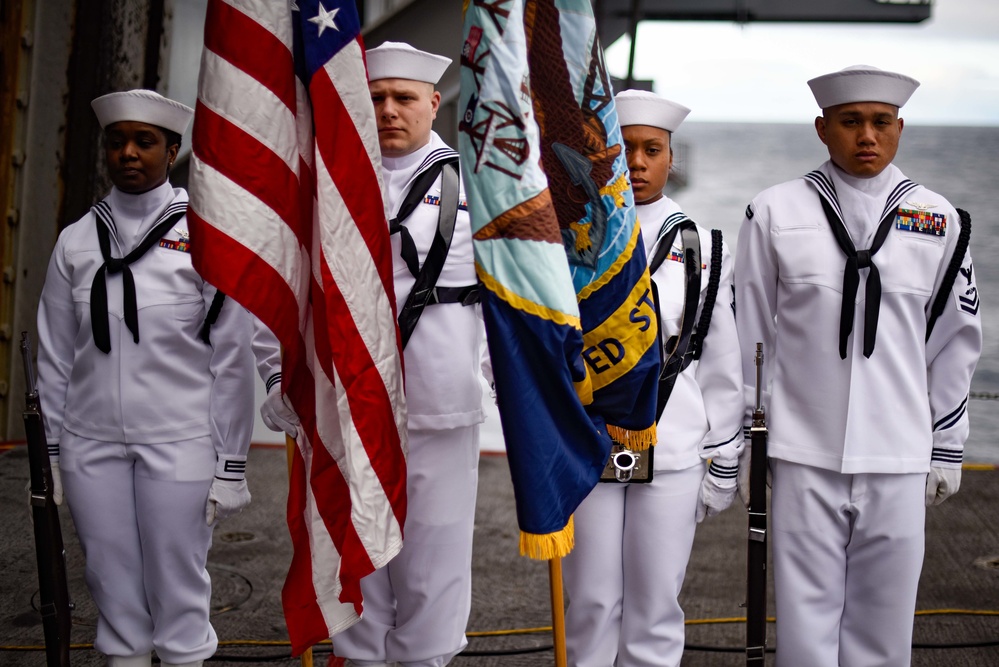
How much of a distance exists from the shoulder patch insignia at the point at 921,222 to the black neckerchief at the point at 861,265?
0.02m

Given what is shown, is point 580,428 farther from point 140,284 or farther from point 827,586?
point 140,284

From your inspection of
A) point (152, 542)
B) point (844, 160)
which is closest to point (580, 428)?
point (844, 160)

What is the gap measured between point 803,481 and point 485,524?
3004 millimetres

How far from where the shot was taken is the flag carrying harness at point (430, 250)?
10.8ft

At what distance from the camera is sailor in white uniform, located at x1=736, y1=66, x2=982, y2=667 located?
332cm

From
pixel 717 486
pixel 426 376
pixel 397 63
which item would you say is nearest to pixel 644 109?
pixel 397 63

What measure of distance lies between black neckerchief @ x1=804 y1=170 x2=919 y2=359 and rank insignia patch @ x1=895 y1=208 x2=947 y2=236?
0.02m

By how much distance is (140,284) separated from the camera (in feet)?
11.6

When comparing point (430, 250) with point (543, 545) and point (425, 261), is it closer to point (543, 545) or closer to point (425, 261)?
point (425, 261)

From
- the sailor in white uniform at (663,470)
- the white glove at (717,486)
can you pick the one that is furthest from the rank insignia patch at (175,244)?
the white glove at (717,486)

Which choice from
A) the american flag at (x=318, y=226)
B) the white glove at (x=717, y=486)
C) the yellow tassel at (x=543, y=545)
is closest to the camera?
the yellow tassel at (x=543, y=545)

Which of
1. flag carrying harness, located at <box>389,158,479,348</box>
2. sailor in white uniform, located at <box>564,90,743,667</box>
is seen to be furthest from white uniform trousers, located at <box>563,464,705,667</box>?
flag carrying harness, located at <box>389,158,479,348</box>

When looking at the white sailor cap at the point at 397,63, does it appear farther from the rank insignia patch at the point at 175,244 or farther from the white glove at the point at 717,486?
the white glove at the point at 717,486

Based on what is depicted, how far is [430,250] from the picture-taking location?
10.8ft
